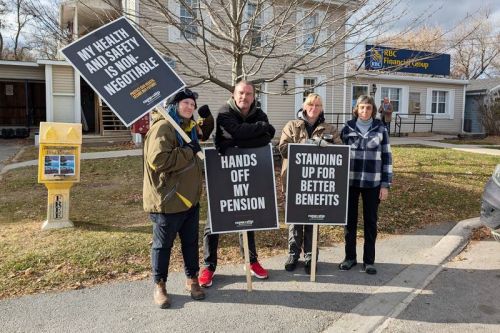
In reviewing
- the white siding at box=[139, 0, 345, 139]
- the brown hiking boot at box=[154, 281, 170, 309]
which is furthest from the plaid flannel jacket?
the white siding at box=[139, 0, 345, 139]

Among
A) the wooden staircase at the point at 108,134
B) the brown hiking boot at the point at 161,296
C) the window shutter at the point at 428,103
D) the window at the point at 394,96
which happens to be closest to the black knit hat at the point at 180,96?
the brown hiking boot at the point at 161,296

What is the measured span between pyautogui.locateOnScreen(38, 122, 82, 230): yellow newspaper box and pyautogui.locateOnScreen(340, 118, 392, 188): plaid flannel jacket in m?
3.62

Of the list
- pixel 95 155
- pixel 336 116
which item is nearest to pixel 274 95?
pixel 95 155

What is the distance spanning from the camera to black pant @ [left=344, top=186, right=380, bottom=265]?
4.45 m

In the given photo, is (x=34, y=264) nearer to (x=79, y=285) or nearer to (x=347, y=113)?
(x=79, y=285)

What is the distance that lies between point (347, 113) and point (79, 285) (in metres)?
18.2

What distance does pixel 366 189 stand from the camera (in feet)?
14.6

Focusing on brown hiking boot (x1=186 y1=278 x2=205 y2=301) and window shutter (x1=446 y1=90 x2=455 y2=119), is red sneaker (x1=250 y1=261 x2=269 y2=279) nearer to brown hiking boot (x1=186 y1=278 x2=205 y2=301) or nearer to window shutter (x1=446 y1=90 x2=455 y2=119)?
brown hiking boot (x1=186 y1=278 x2=205 y2=301)

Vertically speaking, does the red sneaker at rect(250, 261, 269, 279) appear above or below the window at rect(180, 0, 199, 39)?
below

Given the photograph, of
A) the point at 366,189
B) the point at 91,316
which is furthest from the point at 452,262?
the point at 91,316

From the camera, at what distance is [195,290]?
383cm

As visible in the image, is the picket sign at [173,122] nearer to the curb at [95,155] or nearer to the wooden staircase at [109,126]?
the curb at [95,155]

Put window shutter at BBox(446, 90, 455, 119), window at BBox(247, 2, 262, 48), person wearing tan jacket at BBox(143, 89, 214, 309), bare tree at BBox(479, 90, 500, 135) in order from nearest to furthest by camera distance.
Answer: person wearing tan jacket at BBox(143, 89, 214, 309) → window at BBox(247, 2, 262, 48) → bare tree at BBox(479, 90, 500, 135) → window shutter at BBox(446, 90, 455, 119)

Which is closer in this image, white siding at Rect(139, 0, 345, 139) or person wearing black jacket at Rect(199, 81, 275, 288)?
person wearing black jacket at Rect(199, 81, 275, 288)
